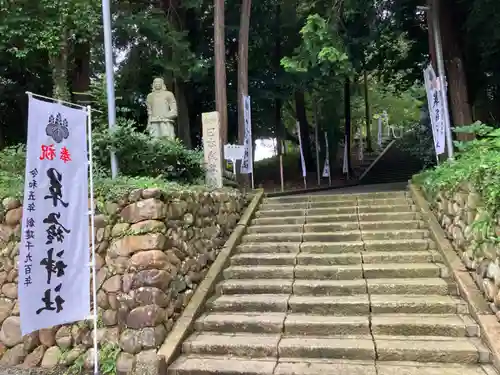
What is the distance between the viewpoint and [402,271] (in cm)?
525

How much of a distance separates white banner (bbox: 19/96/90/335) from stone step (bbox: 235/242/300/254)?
104 inches

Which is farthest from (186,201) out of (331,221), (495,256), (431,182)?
(431,182)

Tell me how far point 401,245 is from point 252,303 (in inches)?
91.4

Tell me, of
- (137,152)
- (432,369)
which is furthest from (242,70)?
(432,369)

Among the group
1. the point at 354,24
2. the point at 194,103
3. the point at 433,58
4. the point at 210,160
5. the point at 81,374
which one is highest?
the point at 354,24

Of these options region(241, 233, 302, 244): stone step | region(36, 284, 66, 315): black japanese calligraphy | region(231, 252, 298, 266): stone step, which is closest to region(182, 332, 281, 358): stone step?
region(36, 284, 66, 315): black japanese calligraphy

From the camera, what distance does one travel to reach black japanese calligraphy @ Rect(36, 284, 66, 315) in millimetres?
3826

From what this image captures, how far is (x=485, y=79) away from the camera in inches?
460

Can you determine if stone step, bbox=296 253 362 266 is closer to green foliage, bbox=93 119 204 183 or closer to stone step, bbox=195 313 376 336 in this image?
stone step, bbox=195 313 376 336

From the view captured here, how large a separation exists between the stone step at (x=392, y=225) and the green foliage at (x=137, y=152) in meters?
3.20

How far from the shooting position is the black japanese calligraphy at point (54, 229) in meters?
3.86

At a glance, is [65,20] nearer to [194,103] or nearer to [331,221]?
[194,103]

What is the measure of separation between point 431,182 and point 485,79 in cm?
695

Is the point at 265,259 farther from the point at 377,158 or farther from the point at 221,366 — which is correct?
the point at 377,158
